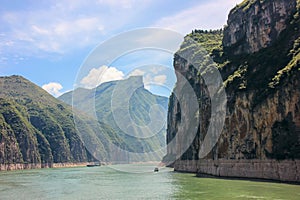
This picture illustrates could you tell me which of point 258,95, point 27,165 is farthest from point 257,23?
point 27,165

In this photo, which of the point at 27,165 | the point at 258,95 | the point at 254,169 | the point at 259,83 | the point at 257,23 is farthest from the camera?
the point at 27,165

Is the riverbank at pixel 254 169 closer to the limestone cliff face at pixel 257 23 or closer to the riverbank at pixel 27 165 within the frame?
the limestone cliff face at pixel 257 23

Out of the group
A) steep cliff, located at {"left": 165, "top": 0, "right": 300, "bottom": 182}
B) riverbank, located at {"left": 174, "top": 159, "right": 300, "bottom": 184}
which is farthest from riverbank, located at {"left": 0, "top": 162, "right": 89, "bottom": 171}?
riverbank, located at {"left": 174, "top": 159, "right": 300, "bottom": 184}

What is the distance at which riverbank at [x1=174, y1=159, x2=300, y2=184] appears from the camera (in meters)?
41.8

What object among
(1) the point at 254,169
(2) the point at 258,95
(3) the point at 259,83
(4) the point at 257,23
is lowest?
(1) the point at 254,169

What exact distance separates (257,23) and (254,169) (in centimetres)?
2436

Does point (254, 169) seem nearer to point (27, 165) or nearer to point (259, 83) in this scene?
point (259, 83)

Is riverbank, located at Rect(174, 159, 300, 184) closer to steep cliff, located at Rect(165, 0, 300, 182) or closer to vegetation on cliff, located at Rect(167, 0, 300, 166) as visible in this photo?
steep cliff, located at Rect(165, 0, 300, 182)

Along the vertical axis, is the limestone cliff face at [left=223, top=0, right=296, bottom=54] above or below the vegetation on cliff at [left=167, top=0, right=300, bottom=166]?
above

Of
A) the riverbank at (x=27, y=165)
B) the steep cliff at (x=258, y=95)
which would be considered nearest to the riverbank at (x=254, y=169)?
the steep cliff at (x=258, y=95)

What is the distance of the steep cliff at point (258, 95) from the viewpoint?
44469 mm

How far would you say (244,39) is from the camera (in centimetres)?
6575

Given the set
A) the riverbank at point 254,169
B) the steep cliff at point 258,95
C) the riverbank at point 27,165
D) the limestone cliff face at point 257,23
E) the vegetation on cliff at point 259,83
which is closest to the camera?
the riverbank at point 254,169

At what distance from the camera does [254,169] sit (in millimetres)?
49094
